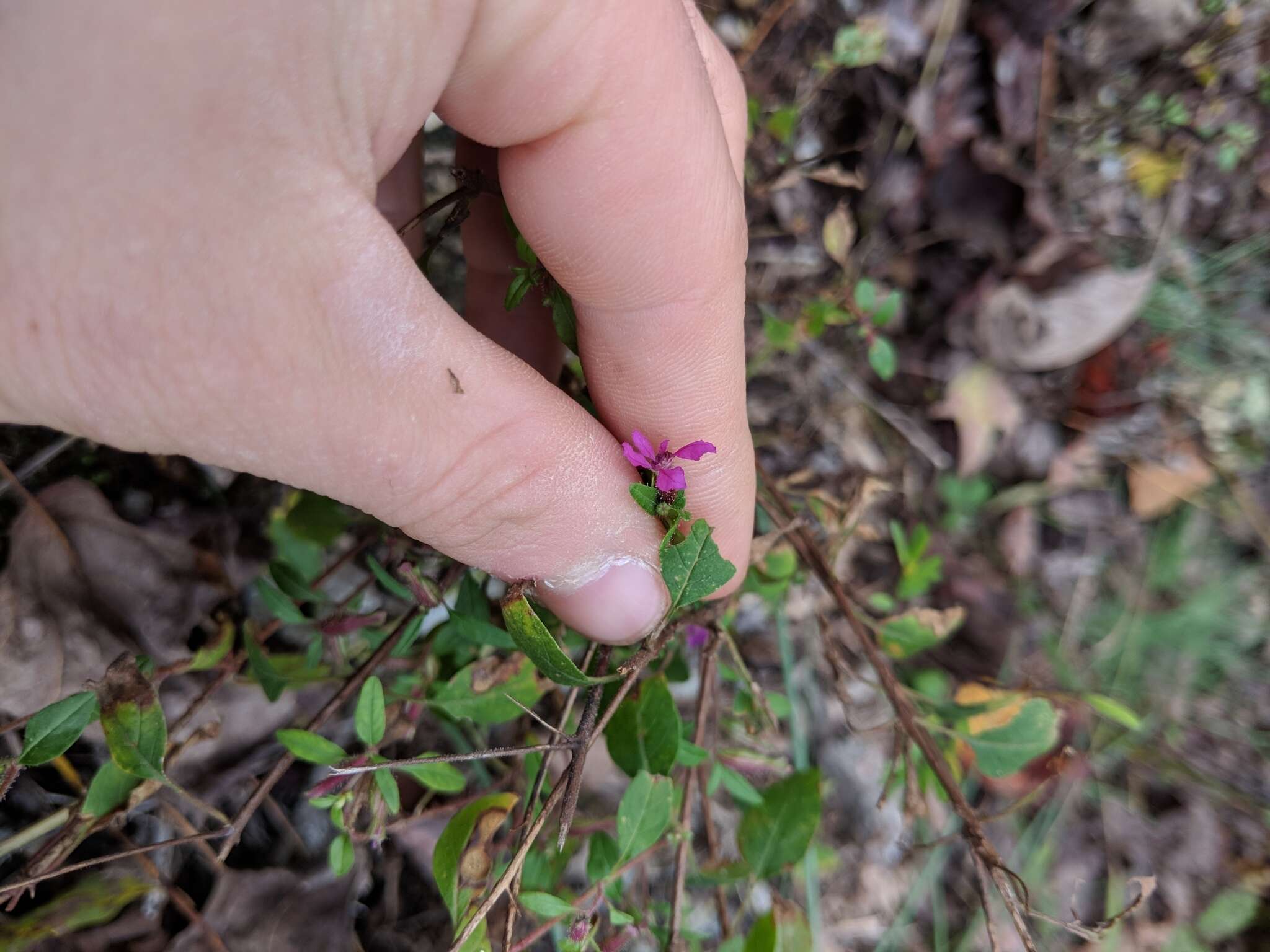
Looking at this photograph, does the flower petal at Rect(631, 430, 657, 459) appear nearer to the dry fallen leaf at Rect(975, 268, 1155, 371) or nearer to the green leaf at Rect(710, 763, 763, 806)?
the green leaf at Rect(710, 763, 763, 806)

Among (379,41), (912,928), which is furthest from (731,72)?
(912,928)

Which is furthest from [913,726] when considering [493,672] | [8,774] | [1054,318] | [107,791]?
[1054,318]

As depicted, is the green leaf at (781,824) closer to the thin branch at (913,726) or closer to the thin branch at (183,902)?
the thin branch at (913,726)

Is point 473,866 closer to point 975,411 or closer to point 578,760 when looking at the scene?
point 578,760

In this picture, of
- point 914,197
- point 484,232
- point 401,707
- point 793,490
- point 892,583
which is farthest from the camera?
point 914,197

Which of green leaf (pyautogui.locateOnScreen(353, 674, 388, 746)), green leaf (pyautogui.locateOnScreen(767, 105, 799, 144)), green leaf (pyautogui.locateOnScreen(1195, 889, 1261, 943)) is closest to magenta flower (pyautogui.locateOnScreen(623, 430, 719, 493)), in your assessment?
green leaf (pyautogui.locateOnScreen(353, 674, 388, 746))

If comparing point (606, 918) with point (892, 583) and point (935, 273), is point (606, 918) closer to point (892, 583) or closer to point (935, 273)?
point (892, 583)

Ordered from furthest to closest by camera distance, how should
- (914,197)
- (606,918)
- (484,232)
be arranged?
1. (914,197)
2. (606,918)
3. (484,232)
